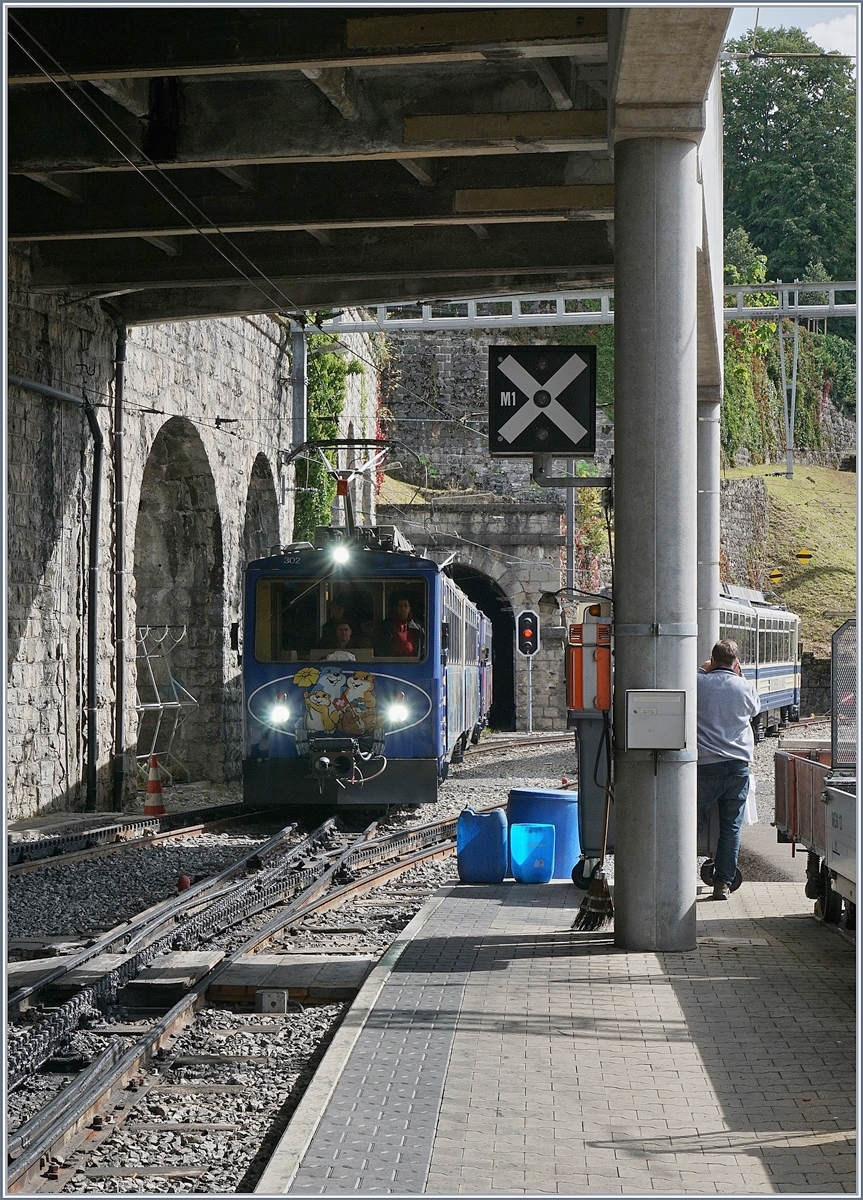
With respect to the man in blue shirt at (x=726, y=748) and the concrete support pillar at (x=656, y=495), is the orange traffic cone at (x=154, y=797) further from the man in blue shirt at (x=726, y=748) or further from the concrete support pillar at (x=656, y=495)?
the concrete support pillar at (x=656, y=495)

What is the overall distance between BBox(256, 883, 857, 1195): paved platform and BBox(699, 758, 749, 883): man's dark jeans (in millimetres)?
1147

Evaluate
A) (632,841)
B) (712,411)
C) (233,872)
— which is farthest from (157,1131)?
(712,411)

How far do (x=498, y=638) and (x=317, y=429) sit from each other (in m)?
16.2

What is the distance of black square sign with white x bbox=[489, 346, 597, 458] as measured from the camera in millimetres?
9352

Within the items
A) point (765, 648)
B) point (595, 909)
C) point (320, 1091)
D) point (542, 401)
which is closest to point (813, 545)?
point (765, 648)

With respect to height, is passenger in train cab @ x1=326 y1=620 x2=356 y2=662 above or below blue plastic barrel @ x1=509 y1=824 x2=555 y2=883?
above

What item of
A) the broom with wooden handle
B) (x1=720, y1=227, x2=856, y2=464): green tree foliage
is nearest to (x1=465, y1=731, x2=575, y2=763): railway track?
the broom with wooden handle

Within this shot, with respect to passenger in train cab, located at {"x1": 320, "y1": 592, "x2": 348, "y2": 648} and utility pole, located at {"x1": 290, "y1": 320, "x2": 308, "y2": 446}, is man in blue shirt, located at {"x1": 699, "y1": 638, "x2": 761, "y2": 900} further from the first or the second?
utility pole, located at {"x1": 290, "y1": 320, "x2": 308, "y2": 446}

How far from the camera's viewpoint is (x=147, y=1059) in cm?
655

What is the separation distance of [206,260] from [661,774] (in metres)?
9.59

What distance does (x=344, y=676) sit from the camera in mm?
15789

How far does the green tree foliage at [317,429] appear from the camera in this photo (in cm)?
2778

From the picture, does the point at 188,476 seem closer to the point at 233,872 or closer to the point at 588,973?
the point at 233,872

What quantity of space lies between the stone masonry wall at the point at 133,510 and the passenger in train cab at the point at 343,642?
3.19m
